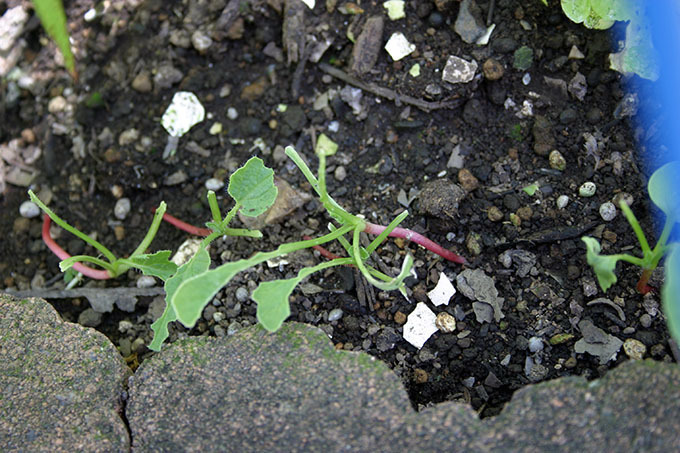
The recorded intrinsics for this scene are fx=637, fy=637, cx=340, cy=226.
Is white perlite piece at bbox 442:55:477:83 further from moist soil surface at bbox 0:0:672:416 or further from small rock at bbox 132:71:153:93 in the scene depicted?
small rock at bbox 132:71:153:93

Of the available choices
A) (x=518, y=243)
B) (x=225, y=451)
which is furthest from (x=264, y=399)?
(x=518, y=243)

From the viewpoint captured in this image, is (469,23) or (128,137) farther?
(128,137)

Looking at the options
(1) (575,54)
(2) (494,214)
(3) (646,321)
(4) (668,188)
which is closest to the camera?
(4) (668,188)

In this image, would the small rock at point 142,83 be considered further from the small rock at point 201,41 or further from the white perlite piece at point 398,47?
the white perlite piece at point 398,47

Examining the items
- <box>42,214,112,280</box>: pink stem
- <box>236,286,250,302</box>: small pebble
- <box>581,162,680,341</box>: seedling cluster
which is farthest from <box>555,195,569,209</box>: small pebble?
<box>42,214,112,280</box>: pink stem

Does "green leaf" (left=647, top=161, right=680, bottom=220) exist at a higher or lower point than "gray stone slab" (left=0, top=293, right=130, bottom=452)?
higher

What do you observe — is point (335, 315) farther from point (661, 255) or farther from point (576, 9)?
point (576, 9)

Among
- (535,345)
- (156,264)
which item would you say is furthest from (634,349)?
(156,264)
